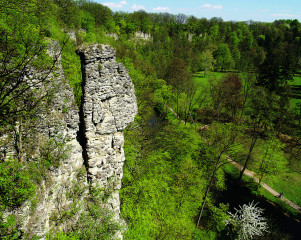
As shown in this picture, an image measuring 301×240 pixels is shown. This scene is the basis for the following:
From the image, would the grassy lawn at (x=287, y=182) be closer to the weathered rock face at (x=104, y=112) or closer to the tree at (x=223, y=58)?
the weathered rock face at (x=104, y=112)

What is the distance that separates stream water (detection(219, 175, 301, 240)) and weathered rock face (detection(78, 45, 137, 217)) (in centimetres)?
1615

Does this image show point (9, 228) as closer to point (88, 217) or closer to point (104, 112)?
point (88, 217)

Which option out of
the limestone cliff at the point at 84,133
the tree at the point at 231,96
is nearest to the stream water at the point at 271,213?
the tree at the point at 231,96

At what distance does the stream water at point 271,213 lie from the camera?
18383mm

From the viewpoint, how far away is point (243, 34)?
288 ft

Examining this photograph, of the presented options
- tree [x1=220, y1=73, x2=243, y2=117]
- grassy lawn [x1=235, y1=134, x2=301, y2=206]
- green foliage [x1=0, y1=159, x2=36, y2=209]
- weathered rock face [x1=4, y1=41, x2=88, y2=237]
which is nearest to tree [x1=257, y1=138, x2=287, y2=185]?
grassy lawn [x1=235, y1=134, x2=301, y2=206]

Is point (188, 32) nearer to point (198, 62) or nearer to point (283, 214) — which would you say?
point (198, 62)

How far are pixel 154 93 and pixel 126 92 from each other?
20.1m

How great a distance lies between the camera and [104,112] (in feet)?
34.7

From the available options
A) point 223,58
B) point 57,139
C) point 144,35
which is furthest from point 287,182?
point 144,35

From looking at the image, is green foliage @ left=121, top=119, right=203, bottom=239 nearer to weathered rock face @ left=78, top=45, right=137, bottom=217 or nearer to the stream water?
weathered rock face @ left=78, top=45, right=137, bottom=217

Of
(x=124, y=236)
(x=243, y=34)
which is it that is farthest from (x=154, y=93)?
(x=243, y=34)

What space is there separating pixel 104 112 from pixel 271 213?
70.7ft

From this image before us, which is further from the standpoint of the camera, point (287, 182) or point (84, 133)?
point (287, 182)
